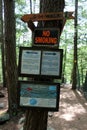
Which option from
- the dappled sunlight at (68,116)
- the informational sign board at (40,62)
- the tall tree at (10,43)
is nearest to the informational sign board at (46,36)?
the informational sign board at (40,62)

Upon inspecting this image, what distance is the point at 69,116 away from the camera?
10219 mm

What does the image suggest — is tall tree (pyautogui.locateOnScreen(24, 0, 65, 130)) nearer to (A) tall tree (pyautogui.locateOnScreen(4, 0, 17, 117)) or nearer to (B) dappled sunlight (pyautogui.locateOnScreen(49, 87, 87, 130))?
(B) dappled sunlight (pyautogui.locateOnScreen(49, 87, 87, 130))

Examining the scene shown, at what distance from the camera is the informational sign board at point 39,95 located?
4375 mm

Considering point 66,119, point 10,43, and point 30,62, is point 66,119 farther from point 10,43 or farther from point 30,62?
point 30,62

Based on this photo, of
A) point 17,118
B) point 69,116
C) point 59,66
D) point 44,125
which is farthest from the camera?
point 69,116

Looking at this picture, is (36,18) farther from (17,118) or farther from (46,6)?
(17,118)

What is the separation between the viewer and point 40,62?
4.36 meters

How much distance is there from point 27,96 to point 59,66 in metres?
0.75

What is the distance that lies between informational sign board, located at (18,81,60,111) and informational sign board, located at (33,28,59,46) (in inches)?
27.9

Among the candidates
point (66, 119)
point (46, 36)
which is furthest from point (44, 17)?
point (66, 119)

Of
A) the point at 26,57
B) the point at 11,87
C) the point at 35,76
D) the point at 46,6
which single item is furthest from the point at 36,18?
the point at 11,87

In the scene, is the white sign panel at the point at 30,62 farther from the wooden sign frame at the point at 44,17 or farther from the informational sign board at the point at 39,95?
the wooden sign frame at the point at 44,17

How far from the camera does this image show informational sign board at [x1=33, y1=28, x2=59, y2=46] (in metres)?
4.46

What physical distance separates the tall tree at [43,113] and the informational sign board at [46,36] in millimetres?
245
